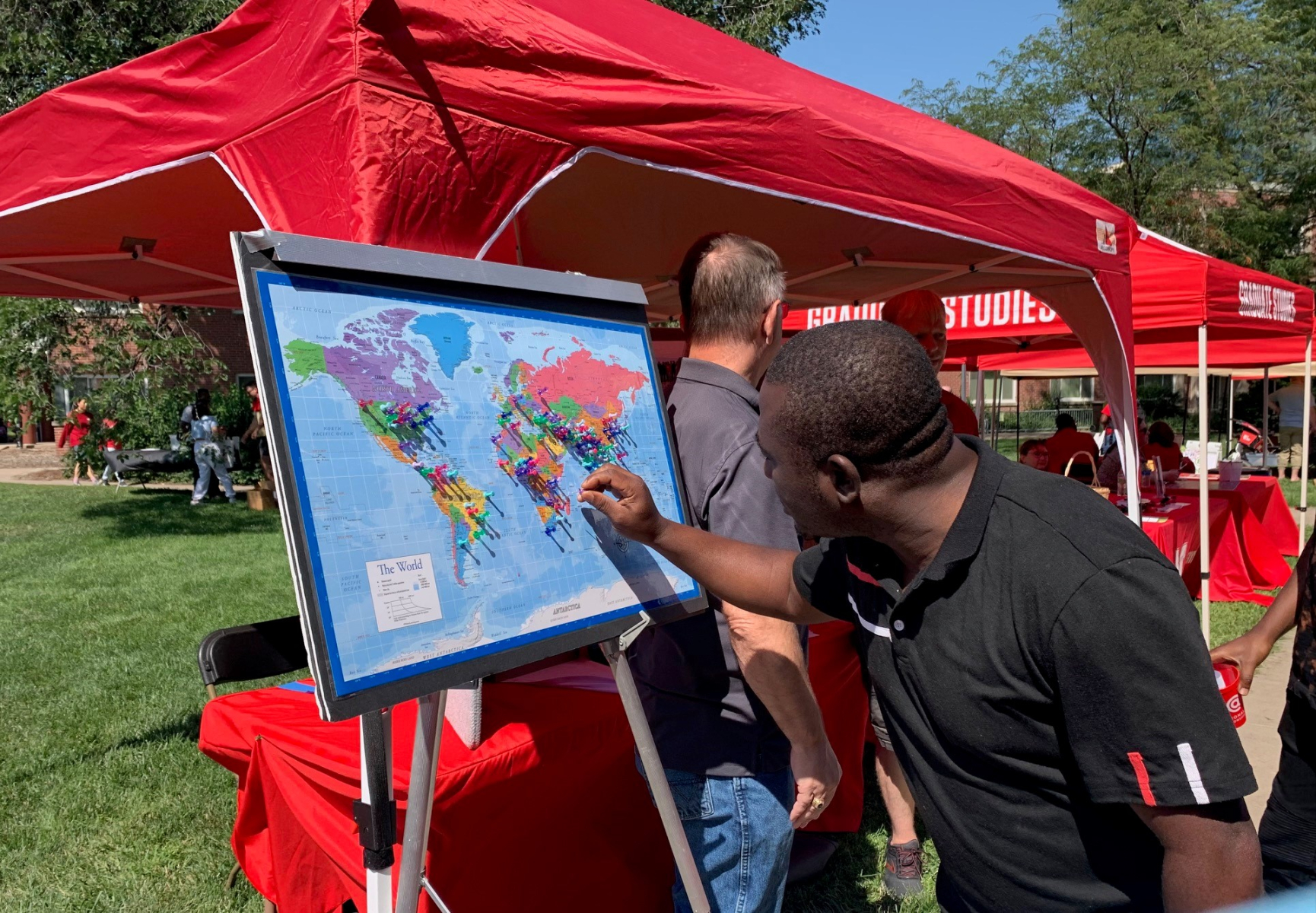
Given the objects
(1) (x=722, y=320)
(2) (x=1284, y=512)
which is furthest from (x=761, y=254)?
(2) (x=1284, y=512)

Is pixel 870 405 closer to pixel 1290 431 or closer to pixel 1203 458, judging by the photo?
pixel 1203 458

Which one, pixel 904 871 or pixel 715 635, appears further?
pixel 904 871

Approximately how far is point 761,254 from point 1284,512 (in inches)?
371

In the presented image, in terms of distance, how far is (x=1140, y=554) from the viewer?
107cm

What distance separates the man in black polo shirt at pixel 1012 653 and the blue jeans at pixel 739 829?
54 centimetres

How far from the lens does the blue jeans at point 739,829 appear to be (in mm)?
1860

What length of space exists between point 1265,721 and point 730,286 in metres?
4.87

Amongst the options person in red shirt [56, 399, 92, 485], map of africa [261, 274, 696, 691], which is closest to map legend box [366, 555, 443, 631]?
map of africa [261, 274, 696, 691]

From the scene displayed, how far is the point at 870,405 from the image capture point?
118 cm

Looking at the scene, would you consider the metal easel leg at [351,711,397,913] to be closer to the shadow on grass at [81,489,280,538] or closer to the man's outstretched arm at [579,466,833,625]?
the man's outstretched arm at [579,466,833,625]

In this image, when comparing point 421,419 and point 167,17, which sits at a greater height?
point 167,17

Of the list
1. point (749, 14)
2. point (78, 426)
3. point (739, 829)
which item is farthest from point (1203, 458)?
point (78, 426)

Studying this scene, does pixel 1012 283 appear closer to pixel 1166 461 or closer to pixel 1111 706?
pixel 1111 706

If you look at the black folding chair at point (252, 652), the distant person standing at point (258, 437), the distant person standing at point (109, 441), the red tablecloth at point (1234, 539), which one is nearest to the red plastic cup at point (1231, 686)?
the black folding chair at point (252, 652)
